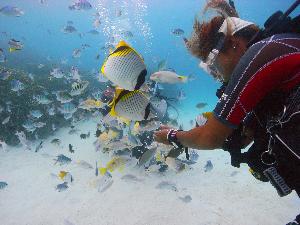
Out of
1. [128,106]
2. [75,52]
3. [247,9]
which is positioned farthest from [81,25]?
[128,106]

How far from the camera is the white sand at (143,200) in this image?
6.37 m

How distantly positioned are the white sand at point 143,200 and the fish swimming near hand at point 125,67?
460cm

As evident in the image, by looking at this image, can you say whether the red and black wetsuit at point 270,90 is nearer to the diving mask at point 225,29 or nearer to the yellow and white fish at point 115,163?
the diving mask at point 225,29

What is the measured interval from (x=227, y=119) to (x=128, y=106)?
32.3 inches

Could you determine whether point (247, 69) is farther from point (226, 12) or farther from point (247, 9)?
point (247, 9)

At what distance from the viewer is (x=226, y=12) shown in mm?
2936

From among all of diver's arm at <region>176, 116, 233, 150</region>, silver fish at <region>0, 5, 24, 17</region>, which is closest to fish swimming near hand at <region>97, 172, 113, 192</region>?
diver's arm at <region>176, 116, 233, 150</region>

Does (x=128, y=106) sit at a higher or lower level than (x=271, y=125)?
lower

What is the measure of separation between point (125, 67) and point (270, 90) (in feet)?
3.64

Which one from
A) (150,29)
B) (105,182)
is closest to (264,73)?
(105,182)

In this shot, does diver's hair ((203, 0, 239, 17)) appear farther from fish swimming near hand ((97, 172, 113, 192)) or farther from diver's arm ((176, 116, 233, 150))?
fish swimming near hand ((97, 172, 113, 192))

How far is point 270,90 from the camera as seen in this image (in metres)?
2.13

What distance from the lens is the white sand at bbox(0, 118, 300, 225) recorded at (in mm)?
6367

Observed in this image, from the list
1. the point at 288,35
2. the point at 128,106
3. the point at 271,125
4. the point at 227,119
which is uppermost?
the point at 288,35
